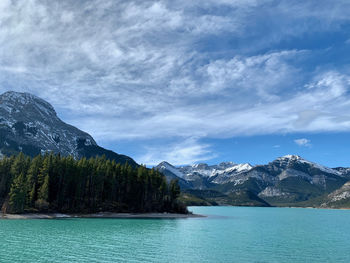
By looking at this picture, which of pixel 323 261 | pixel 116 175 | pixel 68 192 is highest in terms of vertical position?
pixel 116 175

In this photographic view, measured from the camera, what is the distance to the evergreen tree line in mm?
125062

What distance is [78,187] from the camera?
143m

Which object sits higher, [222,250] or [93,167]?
[93,167]

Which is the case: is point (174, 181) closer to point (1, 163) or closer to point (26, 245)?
point (1, 163)

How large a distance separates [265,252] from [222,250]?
8.81 m

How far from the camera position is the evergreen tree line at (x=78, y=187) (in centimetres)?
12506

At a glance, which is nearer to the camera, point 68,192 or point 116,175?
point 68,192

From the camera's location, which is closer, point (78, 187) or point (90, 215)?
point (90, 215)

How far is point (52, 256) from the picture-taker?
1828 inches

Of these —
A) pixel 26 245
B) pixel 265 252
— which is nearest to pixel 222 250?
pixel 265 252

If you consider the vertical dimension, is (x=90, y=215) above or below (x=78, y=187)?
below

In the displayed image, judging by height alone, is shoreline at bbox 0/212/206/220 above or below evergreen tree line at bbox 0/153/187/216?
below

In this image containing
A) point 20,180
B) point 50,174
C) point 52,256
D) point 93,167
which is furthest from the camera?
point 93,167

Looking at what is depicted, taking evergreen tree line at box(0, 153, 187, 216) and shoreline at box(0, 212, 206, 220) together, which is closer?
shoreline at box(0, 212, 206, 220)
